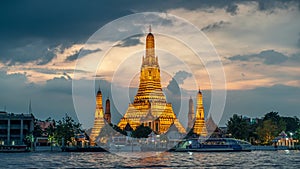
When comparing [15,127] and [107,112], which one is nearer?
[15,127]

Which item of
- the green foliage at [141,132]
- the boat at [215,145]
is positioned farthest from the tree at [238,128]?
the green foliage at [141,132]

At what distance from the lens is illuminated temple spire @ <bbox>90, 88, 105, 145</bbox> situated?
497ft

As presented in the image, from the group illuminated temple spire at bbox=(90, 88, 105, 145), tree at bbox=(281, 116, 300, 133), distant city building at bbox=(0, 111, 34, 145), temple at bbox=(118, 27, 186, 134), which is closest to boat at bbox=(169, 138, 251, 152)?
temple at bbox=(118, 27, 186, 134)

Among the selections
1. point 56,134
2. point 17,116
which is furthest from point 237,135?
point 17,116

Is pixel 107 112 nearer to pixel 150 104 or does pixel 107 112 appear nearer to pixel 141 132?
pixel 150 104

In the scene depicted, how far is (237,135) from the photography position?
13362cm

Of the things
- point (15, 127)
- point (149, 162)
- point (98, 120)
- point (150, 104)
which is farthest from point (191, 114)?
point (149, 162)

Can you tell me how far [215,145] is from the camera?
124 m

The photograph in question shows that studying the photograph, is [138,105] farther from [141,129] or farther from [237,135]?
[237,135]

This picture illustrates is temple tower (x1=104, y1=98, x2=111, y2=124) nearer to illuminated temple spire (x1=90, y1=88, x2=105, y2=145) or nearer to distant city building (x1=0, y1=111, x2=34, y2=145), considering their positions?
illuminated temple spire (x1=90, y1=88, x2=105, y2=145)

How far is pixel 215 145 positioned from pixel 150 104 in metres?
35.3

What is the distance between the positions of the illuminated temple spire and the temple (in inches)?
240

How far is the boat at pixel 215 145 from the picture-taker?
12094 cm

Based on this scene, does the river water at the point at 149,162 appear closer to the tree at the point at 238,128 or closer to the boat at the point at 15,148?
the boat at the point at 15,148
